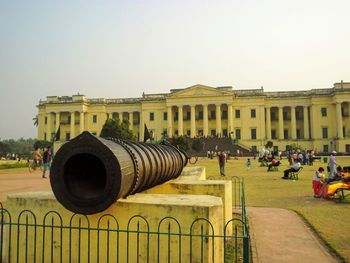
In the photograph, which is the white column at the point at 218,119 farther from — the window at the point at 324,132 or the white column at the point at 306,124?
the window at the point at 324,132

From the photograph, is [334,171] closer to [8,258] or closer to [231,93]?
[8,258]

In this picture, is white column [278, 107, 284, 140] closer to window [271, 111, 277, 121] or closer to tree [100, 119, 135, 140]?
window [271, 111, 277, 121]

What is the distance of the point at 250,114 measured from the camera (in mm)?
65312

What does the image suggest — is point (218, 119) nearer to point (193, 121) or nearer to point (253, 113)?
point (193, 121)

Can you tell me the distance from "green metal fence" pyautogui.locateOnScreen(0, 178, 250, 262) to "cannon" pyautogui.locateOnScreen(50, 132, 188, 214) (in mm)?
422

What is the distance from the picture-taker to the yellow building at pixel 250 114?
6359 cm

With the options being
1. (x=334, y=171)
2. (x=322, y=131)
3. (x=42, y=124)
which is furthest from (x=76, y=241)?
(x=42, y=124)

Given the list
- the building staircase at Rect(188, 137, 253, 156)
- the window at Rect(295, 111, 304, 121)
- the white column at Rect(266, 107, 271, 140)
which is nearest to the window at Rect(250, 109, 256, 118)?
the white column at Rect(266, 107, 271, 140)

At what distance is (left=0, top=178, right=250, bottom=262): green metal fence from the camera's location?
4.01m

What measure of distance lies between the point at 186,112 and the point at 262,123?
Answer: 15.0 metres

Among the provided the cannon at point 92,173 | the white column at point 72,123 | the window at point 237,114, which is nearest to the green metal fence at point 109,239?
the cannon at point 92,173

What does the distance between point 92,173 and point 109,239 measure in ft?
2.83

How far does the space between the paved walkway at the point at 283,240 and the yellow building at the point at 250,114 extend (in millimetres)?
56846

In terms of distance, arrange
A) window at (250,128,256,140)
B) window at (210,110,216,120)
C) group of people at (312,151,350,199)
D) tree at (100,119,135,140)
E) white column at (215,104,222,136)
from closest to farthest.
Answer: group of people at (312,151,350,199), tree at (100,119,135,140), white column at (215,104,222,136), window at (250,128,256,140), window at (210,110,216,120)
